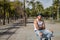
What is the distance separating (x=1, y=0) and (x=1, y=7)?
10.3 ft

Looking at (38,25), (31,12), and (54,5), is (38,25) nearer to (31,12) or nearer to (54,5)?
(54,5)

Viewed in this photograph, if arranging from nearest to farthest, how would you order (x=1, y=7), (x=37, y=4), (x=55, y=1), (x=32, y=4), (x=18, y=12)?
(x=1, y=7) → (x=18, y=12) → (x=55, y=1) → (x=32, y=4) → (x=37, y=4)

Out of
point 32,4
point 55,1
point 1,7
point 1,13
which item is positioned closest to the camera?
point 1,7

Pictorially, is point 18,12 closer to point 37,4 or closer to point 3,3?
point 3,3

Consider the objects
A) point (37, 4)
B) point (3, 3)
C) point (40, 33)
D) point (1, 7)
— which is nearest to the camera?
point (40, 33)

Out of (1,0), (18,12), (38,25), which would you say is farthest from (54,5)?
(38,25)

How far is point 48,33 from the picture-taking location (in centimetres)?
1109

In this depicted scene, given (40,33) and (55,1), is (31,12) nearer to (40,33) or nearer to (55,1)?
(55,1)

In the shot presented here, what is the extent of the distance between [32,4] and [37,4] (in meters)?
14.6

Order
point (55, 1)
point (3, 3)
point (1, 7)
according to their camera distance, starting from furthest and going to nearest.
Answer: point (55, 1) < point (1, 7) < point (3, 3)

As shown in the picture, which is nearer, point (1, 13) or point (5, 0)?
point (5, 0)

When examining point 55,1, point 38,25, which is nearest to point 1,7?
point 38,25

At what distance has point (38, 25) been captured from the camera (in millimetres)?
11570

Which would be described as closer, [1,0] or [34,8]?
[1,0]
